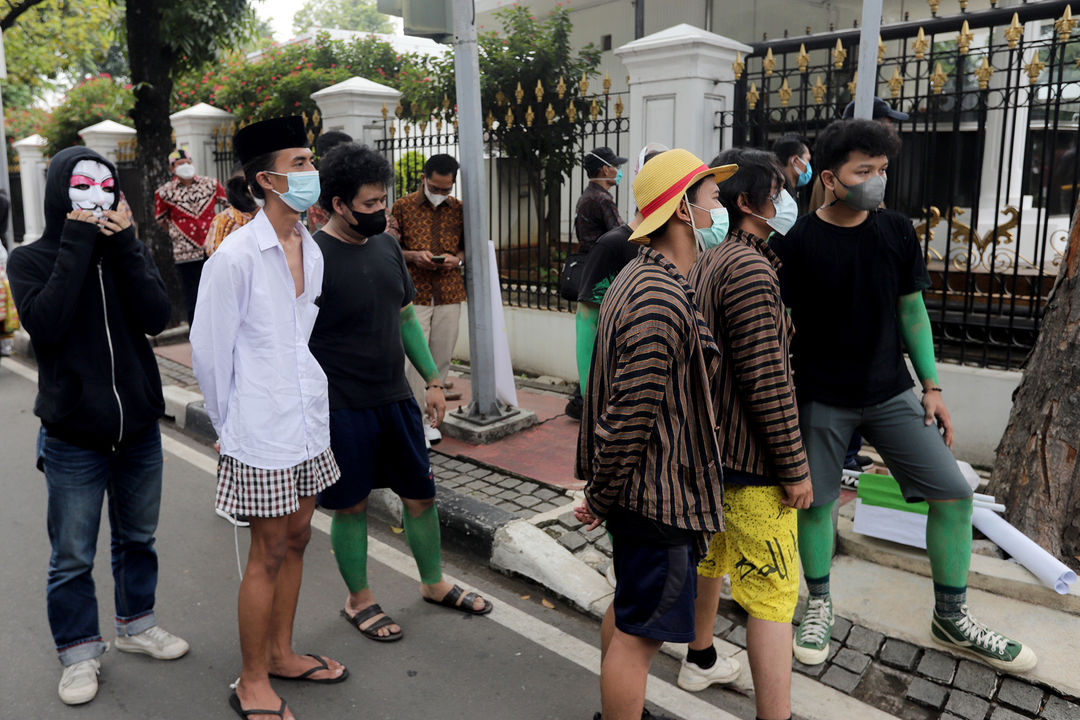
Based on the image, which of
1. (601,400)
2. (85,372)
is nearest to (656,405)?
(601,400)

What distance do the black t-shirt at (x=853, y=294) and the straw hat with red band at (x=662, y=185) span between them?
888 millimetres

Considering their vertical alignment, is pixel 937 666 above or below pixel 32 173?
below

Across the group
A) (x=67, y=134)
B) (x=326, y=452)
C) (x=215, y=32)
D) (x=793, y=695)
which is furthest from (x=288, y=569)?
(x=67, y=134)

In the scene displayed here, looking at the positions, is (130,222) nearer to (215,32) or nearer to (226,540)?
(226,540)

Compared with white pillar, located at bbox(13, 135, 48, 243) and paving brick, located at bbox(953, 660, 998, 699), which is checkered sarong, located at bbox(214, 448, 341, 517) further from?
white pillar, located at bbox(13, 135, 48, 243)

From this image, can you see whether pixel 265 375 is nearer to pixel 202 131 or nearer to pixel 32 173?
pixel 202 131

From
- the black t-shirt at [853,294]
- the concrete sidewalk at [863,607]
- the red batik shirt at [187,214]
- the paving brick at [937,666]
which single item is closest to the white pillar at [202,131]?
the red batik shirt at [187,214]

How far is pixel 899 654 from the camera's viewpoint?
3375 millimetres

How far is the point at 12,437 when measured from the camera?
6.76m

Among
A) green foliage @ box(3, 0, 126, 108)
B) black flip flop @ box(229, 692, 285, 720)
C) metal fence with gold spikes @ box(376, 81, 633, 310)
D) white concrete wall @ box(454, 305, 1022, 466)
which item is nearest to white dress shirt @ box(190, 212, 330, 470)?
black flip flop @ box(229, 692, 285, 720)

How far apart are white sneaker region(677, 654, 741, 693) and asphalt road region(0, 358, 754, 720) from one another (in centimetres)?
4

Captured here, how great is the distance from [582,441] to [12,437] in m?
5.86

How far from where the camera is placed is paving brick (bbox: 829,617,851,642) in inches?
139

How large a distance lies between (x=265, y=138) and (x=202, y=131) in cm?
1055
